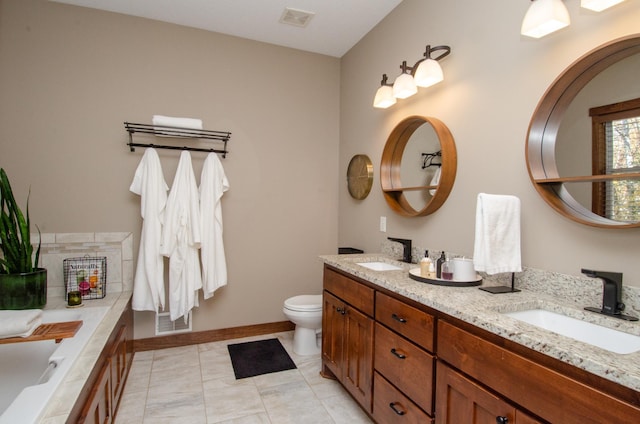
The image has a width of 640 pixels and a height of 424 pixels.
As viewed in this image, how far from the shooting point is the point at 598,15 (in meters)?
1.37

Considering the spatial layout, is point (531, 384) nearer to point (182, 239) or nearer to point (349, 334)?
point (349, 334)

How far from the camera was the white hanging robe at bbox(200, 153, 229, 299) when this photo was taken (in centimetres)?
291

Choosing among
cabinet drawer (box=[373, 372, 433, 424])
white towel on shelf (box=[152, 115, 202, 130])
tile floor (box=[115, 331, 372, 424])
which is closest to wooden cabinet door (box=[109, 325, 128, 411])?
tile floor (box=[115, 331, 372, 424])

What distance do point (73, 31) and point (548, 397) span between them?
370cm

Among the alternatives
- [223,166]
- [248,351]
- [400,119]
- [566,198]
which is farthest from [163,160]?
[566,198]

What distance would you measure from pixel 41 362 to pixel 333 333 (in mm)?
1654

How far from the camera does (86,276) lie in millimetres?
2613

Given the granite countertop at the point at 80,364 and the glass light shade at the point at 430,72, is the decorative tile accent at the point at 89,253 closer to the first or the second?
the granite countertop at the point at 80,364

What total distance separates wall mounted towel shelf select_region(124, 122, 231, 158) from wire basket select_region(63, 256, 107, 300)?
3.20ft

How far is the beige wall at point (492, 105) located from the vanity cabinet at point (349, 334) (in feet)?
2.08

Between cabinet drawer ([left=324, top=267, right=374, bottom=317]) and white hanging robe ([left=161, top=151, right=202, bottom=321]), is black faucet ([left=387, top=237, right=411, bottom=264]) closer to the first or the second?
cabinet drawer ([left=324, top=267, right=374, bottom=317])

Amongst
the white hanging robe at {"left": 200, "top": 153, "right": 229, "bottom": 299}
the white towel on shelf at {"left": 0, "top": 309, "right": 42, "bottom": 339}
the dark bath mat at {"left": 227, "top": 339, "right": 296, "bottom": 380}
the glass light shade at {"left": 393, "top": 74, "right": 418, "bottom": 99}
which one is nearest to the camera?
the white towel on shelf at {"left": 0, "top": 309, "right": 42, "bottom": 339}

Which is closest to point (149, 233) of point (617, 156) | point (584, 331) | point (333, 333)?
point (333, 333)

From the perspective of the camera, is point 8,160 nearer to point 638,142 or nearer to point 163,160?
point 163,160
